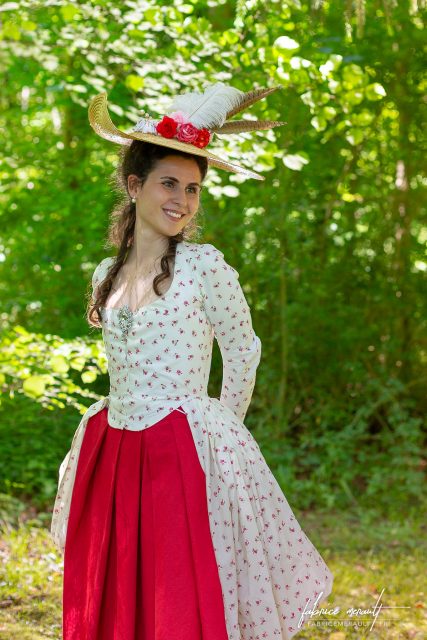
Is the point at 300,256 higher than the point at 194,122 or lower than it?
lower

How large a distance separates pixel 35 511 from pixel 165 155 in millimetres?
2591

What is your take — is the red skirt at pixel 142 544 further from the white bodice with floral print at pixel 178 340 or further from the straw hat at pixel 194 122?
the straw hat at pixel 194 122

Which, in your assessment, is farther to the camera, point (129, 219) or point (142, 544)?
point (129, 219)

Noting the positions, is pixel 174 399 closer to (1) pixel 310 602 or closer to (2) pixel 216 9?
(1) pixel 310 602

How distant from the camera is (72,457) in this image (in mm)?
2436

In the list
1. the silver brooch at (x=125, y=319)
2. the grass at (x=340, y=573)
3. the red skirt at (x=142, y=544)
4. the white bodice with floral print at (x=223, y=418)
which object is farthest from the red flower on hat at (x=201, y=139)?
the grass at (x=340, y=573)

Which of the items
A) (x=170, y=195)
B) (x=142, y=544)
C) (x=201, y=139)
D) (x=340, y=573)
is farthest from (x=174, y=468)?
(x=340, y=573)

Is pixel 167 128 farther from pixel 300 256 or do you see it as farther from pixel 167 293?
pixel 300 256

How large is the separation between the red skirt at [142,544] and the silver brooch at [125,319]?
0.80 feet

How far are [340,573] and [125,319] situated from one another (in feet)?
6.46

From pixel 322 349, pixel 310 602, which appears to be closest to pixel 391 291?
pixel 322 349

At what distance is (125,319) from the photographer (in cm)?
225

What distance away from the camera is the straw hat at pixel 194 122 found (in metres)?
2.29

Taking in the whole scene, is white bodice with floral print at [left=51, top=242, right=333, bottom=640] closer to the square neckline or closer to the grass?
the square neckline
